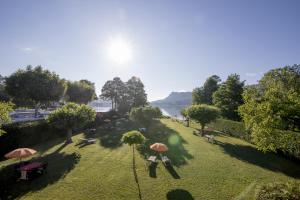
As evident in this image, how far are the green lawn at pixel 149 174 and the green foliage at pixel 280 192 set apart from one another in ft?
12.9

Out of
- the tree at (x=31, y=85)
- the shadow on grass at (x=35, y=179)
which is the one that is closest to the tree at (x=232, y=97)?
the shadow on grass at (x=35, y=179)

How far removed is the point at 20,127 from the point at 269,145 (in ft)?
103

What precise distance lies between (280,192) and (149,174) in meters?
11.0

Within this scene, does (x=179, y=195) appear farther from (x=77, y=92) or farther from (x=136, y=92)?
(x=136, y=92)

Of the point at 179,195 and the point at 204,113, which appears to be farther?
the point at 204,113

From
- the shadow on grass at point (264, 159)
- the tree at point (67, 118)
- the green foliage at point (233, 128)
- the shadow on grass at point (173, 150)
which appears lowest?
the shadow on grass at point (264, 159)

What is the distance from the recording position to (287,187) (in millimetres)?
9656

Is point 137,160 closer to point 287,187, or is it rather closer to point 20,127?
point 287,187

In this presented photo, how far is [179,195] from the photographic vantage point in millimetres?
13930

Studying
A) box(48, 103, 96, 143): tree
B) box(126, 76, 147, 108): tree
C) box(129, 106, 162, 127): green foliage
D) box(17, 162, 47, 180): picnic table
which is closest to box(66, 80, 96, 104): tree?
box(126, 76, 147, 108): tree

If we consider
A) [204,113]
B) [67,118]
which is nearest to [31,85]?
[67,118]

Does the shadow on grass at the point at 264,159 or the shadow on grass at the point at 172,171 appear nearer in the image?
the shadow on grass at the point at 172,171

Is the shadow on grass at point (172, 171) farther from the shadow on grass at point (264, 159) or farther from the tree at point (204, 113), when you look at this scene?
the tree at point (204, 113)

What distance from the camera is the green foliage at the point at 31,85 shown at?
40.7 metres
